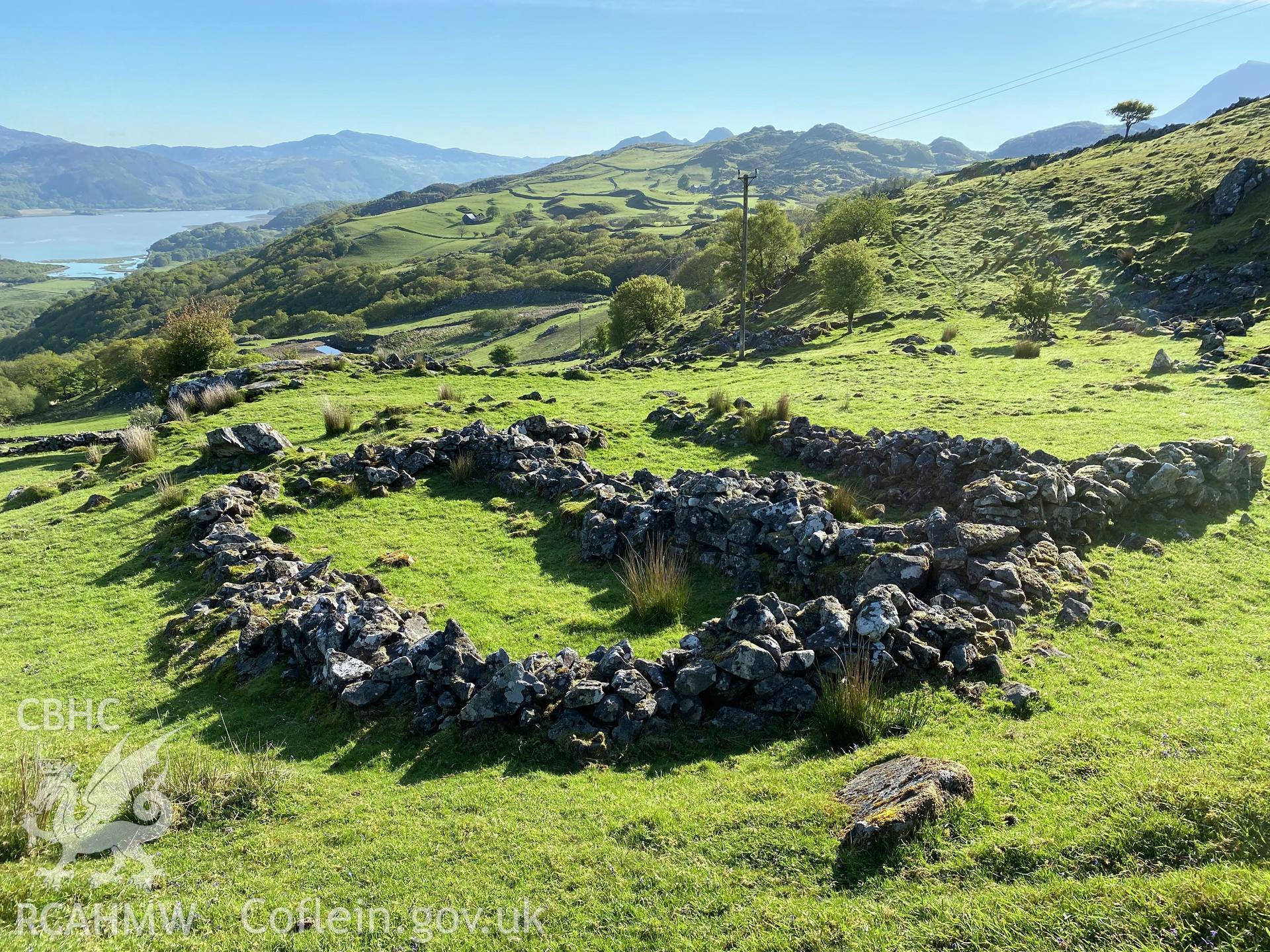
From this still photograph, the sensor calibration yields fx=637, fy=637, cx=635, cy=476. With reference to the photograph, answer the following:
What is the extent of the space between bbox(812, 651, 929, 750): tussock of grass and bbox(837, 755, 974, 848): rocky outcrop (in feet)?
2.31

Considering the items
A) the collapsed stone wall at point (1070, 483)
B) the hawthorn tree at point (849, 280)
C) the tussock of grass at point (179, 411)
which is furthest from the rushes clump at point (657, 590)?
the hawthorn tree at point (849, 280)

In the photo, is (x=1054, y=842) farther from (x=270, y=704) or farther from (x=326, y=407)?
(x=326, y=407)

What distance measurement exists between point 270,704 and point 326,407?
55.0 feet

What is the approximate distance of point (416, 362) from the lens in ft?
114

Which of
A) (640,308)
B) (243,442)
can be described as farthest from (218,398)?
(640,308)

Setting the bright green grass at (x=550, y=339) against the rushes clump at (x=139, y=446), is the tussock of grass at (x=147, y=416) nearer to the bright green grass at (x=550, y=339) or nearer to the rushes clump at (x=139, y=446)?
the rushes clump at (x=139, y=446)

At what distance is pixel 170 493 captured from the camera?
16859mm

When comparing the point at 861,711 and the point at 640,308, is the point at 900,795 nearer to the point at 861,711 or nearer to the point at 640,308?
the point at 861,711

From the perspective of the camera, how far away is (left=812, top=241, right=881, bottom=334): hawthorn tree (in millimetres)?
44188

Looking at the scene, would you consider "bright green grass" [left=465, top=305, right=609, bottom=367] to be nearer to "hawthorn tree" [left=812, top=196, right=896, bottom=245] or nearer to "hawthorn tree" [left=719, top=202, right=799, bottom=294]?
"hawthorn tree" [left=719, top=202, right=799, bottom=294]

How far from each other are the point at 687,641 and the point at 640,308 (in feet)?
200

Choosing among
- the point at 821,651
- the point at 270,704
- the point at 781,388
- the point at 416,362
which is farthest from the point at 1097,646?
the point at 416,362


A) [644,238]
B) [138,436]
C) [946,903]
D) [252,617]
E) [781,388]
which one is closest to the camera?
[946,903]

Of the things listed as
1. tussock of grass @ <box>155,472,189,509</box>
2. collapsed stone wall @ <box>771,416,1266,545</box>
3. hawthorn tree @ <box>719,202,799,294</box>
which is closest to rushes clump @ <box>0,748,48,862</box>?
tussock of grass @ <box>155,472,189,509</box>
